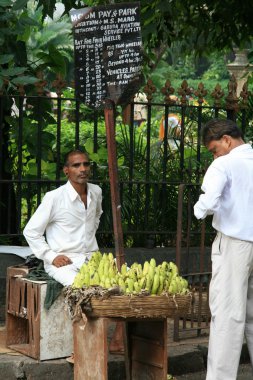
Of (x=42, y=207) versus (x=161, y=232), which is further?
(x=161, y=232)

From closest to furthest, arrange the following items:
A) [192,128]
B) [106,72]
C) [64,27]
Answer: [106,72] < [192,128] < [64,27]

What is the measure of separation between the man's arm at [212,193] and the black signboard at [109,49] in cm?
93

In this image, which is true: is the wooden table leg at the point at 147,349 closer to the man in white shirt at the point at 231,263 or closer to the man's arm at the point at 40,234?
the man in white shirt at the point at 231,263

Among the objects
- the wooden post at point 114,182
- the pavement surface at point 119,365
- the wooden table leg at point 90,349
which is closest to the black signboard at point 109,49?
the wooden post at point 114,182

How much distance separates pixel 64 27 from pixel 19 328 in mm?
31917

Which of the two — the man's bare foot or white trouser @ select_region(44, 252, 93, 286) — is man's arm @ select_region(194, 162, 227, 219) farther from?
the man's bare foot

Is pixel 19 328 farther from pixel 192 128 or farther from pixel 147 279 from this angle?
pixel 192 128

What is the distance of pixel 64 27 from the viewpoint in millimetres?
38125

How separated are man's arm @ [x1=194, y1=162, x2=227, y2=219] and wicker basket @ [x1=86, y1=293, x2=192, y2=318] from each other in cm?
58

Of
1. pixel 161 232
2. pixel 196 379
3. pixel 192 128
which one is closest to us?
pixel 196 379

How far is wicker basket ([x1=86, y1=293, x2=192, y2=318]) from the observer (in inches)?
229

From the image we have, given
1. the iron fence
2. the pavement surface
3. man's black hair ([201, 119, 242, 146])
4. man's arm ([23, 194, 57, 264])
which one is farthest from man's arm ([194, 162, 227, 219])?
the iron fence

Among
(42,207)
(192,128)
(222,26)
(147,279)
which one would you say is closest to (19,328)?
(42,207)

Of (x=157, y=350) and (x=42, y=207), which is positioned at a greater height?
(x=42, y=207)
